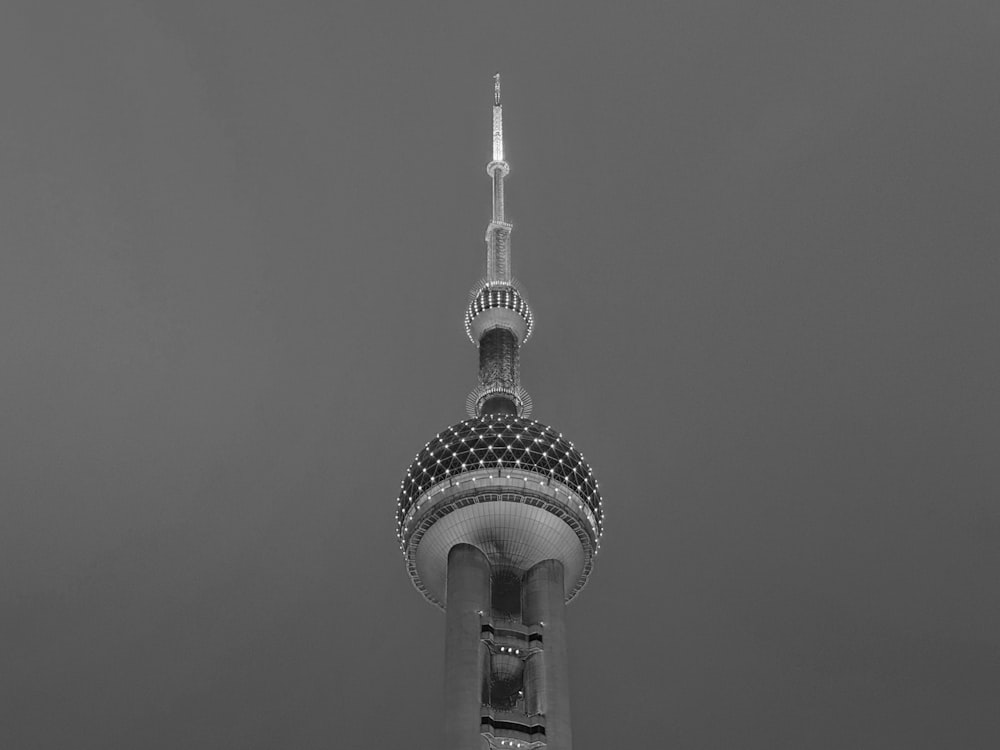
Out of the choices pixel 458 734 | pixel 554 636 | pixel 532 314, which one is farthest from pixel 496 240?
pixel 458 734

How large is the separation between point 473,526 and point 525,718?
61.9ft

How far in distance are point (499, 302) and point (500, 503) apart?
29.4 m

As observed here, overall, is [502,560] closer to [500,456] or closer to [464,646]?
[500,456]

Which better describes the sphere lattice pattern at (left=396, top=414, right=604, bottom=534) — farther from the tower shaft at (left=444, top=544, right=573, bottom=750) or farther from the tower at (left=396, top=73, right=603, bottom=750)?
A: the tower shaft at (left=444, top=544, right=573, bottom=750)

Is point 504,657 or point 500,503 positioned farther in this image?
point 500,503

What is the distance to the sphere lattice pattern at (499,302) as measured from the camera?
13088 centimetres

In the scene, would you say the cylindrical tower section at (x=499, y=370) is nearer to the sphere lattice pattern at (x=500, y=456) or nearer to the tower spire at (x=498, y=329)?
the tower spire at (x=498, y=329)

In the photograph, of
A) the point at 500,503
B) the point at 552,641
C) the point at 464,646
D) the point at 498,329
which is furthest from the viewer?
the point at 498,329

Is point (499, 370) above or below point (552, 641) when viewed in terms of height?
above

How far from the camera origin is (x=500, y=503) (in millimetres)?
108500

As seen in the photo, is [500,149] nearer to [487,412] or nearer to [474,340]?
[474,340]

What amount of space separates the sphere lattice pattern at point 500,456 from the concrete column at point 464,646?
748 cm

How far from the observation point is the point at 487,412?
123 meters

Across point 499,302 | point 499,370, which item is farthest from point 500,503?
point 499,302
